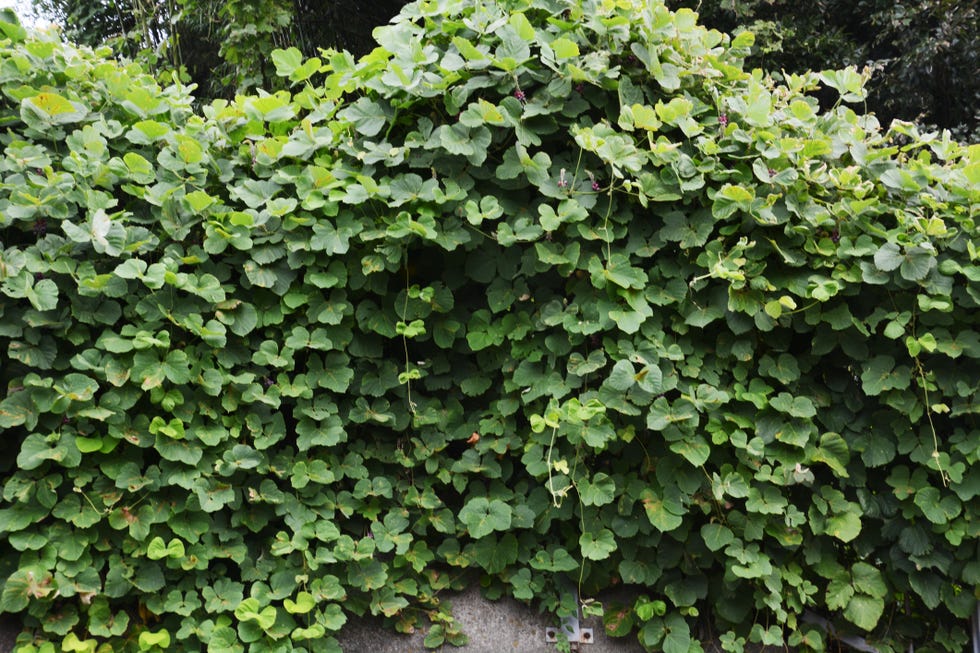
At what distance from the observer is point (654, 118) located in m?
2.08

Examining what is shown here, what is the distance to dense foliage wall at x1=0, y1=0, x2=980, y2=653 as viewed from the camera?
6.54ft

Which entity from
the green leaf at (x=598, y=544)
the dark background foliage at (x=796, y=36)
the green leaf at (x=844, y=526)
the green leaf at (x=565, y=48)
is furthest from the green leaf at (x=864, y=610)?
the dark background foliage at (x=796, y=36)

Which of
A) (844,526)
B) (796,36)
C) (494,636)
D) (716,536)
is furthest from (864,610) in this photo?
(796,36)

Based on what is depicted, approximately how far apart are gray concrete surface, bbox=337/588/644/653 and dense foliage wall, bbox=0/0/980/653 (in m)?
0.07

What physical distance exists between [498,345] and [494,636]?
2.73 feet

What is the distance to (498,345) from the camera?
2.30 metres

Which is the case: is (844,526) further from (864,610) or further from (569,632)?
(569,632)

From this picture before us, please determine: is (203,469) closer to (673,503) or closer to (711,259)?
(673,503)

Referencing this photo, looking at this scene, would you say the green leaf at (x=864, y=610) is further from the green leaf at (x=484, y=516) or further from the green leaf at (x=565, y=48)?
the green leaf at (x=565, y=48)

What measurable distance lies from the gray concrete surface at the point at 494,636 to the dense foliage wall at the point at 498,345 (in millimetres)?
66

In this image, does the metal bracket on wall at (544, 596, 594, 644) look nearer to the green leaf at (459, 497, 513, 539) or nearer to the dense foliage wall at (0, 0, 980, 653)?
the dense foliage wall at (0, 0, 980, 653)

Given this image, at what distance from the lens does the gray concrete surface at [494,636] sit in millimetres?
2240

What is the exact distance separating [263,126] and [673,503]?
158 cm

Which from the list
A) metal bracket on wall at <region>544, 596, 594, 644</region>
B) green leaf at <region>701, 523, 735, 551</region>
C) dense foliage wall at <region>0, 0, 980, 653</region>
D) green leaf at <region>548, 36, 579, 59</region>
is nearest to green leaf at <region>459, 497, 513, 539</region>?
dense foliage wall at <region>0, 0, 980, 653</region>
